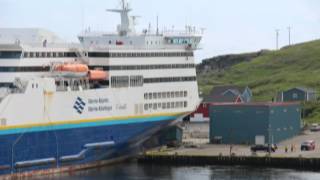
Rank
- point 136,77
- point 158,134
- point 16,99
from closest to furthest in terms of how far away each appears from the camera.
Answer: point 16,99 < point 136,77 < point 158,134

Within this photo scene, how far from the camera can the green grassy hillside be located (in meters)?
116

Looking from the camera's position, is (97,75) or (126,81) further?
(126,81)

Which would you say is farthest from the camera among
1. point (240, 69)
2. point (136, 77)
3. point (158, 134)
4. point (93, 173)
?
point (240, 69)

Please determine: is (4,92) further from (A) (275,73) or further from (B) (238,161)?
(A) (275,73)

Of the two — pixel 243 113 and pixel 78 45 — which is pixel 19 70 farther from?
pixel 243 113

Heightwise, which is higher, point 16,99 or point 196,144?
point 16,99

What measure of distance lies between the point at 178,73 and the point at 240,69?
82.6 metres

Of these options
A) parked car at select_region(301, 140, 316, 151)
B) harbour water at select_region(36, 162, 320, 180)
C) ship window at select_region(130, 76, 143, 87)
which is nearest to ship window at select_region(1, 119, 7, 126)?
harbour water at select_region(36, 162, 320, 180)

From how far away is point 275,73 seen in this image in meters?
134

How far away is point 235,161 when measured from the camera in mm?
59344

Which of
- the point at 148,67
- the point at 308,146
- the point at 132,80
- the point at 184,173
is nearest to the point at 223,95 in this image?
the point at 308,146

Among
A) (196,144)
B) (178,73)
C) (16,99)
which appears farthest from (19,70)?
(196,144)

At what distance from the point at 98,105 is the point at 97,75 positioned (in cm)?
197

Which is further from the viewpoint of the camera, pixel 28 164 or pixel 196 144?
pixel 196 144
